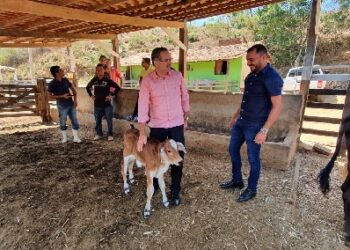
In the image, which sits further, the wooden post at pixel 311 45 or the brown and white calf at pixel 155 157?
the wooden post at pixel 311 45

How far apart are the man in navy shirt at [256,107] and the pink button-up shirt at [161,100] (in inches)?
33.8

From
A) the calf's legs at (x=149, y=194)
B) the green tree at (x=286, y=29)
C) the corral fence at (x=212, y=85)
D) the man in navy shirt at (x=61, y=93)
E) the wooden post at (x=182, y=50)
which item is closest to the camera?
the calf's legs at (x=149, y=194)

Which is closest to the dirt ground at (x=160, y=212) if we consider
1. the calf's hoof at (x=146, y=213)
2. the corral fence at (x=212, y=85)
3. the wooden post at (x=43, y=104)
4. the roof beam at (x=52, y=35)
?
the calf's hoof at (x=146, y=213)

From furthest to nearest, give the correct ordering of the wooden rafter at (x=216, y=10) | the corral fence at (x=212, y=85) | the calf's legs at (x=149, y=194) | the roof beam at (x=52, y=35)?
the corral fence at (x=212, y=85) → the roof beam at (x=52, y=35) → the wooden rafter at (x=216, y=10) → the calf's legs at (x=149, y=194)

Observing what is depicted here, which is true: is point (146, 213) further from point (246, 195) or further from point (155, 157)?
point (246, 195)

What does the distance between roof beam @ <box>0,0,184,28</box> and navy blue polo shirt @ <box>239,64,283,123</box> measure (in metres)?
3.58

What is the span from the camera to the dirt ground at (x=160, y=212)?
2945 mm

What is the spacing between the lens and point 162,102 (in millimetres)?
3121

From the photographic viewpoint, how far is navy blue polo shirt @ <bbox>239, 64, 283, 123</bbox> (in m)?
3.06

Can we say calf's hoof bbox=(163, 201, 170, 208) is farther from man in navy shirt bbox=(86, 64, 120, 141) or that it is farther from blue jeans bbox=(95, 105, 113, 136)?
blue jeans bbox=(95, 105, 113, 136)

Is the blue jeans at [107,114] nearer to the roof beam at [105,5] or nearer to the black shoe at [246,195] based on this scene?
the roof beam at [105,5]

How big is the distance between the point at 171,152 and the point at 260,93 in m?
1.30

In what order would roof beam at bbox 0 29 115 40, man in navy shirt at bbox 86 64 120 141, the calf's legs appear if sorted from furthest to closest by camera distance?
roof beam at bbox 0 29 115 40
man in navy shirt at bbox 86 64 120 141
the calf's legs

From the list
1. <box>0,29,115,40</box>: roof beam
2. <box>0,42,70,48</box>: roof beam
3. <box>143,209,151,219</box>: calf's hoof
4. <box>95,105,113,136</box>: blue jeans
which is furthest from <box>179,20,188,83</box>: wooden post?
<box>0,42,70,48</box>: roof beam
